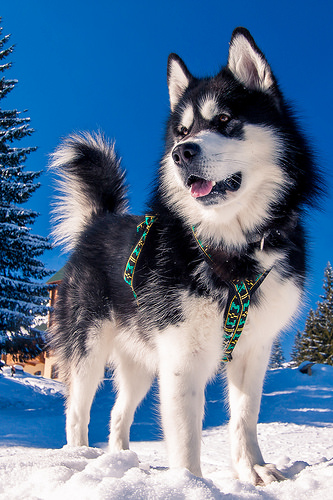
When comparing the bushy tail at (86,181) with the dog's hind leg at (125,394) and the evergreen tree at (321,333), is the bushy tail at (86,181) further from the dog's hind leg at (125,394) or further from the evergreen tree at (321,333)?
the evergreen tree at (321,333)

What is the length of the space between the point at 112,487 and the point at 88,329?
6.18 feet

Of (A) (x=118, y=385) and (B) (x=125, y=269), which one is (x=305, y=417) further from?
(B) (x=125, y=269)

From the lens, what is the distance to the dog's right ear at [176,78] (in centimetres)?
269

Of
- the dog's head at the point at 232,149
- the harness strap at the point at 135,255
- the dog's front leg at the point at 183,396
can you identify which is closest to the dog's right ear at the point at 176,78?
the dog's head at the point at 232,149

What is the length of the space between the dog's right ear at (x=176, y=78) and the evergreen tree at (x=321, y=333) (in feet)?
79.5

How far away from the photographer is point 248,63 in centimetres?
235

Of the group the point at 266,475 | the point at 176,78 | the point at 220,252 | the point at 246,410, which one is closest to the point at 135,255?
the point at 220,252

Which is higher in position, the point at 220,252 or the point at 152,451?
the point at 220,252

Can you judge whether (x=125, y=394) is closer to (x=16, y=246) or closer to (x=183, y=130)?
(x=183, y=130)

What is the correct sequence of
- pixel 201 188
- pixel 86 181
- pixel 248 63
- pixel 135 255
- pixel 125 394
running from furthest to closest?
pixel 86 181
pixel 125 394
pixel 135 255
pixel 248 63
pixel 201 188

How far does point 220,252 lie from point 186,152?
24.2 inches

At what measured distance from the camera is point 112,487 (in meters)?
1.19

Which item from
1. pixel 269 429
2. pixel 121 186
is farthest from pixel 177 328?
pixel 269 429

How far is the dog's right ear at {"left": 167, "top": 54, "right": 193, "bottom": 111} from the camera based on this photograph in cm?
269
